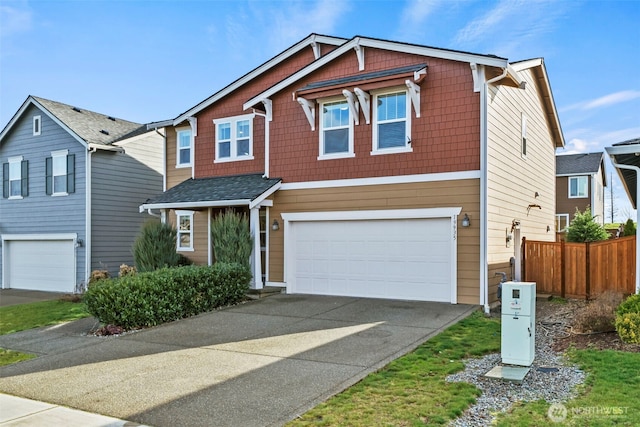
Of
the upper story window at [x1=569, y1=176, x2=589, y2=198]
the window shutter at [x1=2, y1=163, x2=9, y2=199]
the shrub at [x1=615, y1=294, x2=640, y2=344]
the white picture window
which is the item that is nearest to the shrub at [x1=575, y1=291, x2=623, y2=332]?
the shrub at [x1=615, y1=294, x2=640, y2=344]

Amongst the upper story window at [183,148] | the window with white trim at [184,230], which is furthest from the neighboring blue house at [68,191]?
the window with white trim at [184,230]

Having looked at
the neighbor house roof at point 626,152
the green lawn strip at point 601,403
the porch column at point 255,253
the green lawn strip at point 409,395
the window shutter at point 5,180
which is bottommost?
the green lawn strip at point 409,395

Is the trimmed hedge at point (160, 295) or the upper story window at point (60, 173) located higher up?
the upper story window at point (60, 173)

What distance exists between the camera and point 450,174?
39.7 ft

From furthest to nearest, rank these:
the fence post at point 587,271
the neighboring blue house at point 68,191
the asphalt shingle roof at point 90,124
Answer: the asphalt shingle roof at point 90,124
the neighboring blue house at point 68,191
the fence post at point 587,271

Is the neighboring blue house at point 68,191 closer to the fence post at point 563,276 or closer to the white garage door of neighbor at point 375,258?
the white garage door of neighbor at point 375,258

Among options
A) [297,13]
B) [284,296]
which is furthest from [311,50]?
[284,296]

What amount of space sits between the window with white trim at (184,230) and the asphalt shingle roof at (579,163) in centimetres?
2684

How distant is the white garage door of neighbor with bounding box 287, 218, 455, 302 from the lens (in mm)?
12273

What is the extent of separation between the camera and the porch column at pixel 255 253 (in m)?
13.9

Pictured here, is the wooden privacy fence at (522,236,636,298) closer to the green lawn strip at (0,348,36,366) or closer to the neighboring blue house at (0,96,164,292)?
the green lawn strip at (0,348,36,366)

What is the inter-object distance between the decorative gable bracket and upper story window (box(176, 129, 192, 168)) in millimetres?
5844

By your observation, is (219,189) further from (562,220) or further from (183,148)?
(562,220)

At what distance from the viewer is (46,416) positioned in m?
5.65
